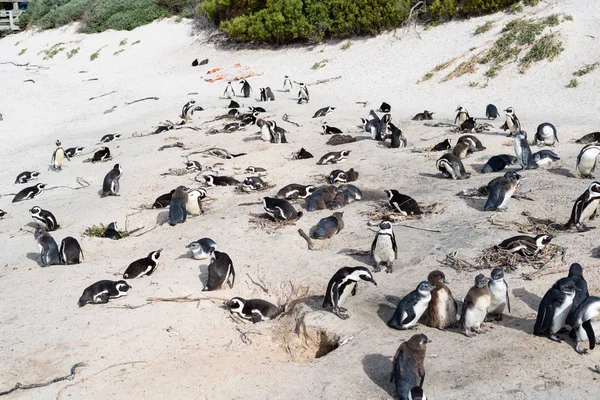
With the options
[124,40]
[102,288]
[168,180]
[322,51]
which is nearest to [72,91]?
[124,40]

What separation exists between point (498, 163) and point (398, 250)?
11.0ft

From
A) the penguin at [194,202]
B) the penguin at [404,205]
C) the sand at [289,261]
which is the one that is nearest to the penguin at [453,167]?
the sand at [289,261]

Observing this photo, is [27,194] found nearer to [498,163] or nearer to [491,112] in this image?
[498,163]

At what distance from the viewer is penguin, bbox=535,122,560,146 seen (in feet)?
34.1

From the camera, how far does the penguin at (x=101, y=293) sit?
620 cm

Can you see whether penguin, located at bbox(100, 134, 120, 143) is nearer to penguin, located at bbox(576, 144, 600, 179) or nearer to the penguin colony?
the penguin colony

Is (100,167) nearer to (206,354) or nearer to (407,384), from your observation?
(206,354)

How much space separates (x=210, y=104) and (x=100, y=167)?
593 cm

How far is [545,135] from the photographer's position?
10.4 metres

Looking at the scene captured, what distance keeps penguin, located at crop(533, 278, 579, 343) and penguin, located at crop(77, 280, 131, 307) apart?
13.0 feet

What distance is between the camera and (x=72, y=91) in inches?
873

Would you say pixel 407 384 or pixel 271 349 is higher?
pixel 407 384

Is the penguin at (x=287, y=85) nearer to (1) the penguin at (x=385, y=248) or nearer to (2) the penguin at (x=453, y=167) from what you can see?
(2) the penguin at (x=453, y=167)

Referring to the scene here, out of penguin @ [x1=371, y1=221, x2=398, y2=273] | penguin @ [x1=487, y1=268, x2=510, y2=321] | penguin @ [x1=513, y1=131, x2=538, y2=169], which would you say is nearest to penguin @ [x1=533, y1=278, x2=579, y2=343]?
penguin @ [x1=487, y1=268, x2=510, y2=321]
